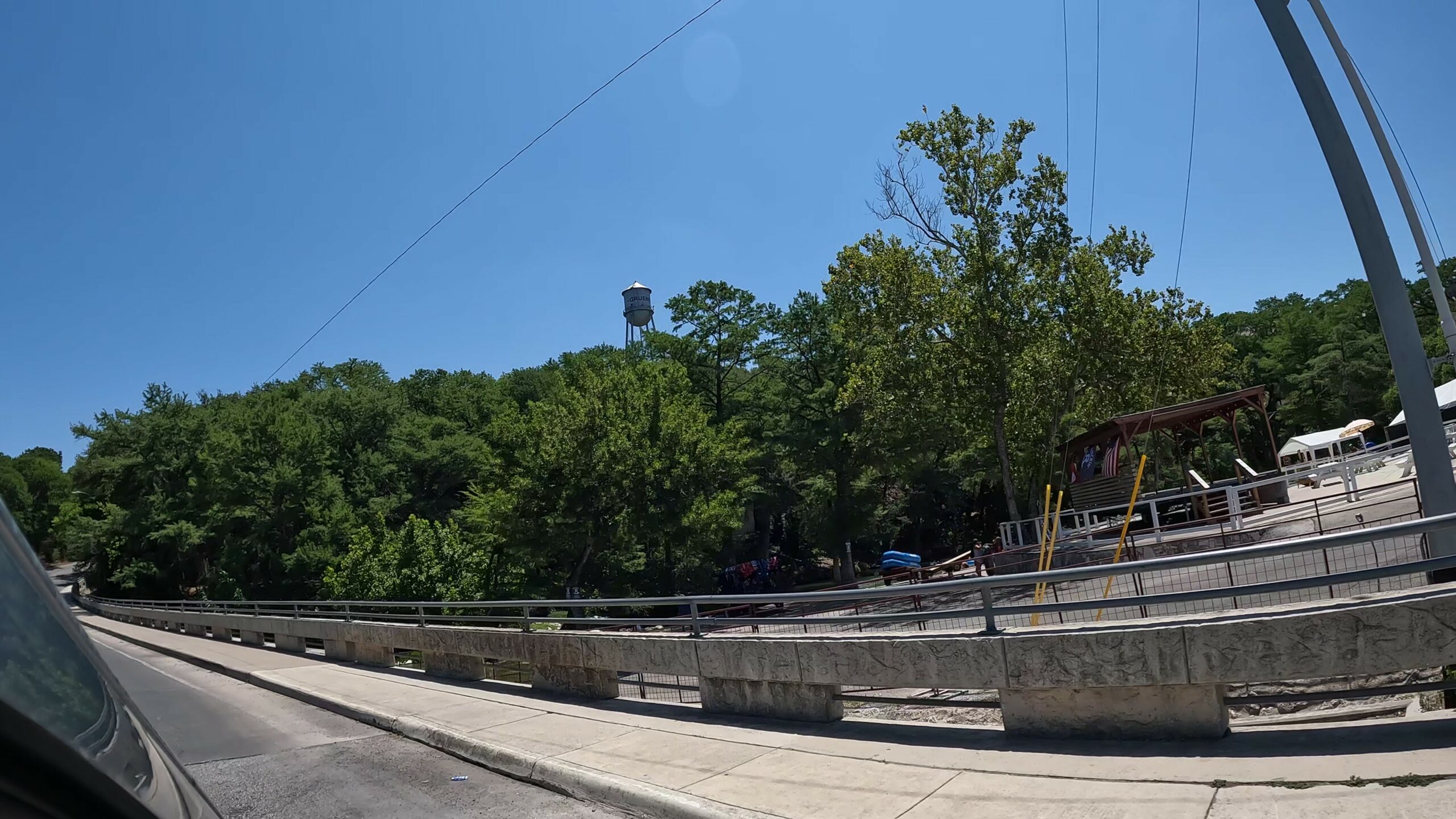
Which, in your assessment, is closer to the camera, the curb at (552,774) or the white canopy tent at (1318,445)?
the curb at (552,774)

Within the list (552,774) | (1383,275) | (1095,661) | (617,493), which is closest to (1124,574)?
(1095,661)

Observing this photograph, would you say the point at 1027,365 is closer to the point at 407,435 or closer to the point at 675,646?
the point at 675,646

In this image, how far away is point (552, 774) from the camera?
26.1ft

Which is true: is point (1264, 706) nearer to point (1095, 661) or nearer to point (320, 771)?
point (1095, 661)

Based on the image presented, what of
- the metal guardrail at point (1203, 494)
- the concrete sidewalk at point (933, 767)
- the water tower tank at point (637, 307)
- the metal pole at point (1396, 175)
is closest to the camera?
the concrete sidewalk at point (933, 767)

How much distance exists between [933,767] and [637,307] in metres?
55.0

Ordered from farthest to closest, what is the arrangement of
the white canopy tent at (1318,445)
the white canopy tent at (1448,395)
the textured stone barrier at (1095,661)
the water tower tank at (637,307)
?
the water tower tank at (637,307) → the white canopy tent at (1318,445) → the white canopy tent at (1448,395) → the textured stone barrier at (1095,661)

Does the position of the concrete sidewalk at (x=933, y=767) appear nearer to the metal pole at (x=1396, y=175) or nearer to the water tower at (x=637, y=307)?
the metal pole at (x=1396, y=175)

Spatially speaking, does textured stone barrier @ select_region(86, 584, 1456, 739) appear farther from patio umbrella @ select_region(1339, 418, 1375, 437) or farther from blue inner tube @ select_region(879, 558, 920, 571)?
patio umbrella @ select_region(1339, 418, 1375, 437)

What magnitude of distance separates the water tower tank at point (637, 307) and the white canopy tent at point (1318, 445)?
3845 centimetres

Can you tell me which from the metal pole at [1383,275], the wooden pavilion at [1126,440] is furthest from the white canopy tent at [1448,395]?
the metal pole at [1383,275]

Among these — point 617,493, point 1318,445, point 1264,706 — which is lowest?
point 1264,706

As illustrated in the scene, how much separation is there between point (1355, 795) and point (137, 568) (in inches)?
2806

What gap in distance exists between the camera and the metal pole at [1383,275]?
747 cm
